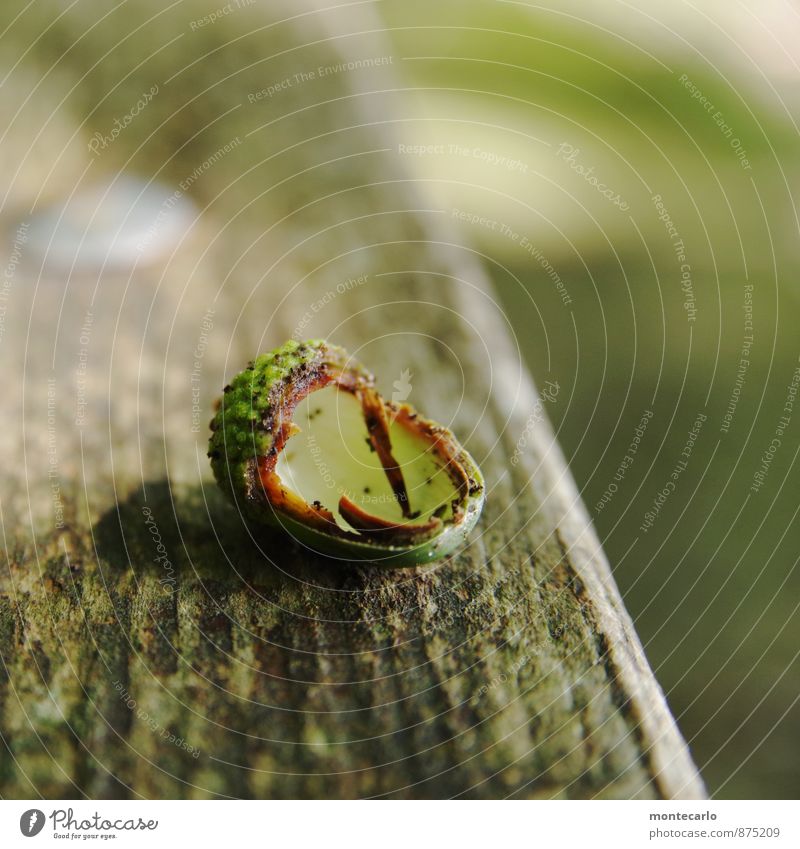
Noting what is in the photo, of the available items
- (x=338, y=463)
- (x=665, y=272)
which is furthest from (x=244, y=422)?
(x=665, y=272)

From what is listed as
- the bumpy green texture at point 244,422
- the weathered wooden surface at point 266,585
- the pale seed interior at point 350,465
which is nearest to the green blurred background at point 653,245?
the weathered wooden surface at point 266,585

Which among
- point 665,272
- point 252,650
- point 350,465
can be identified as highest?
point 665,272

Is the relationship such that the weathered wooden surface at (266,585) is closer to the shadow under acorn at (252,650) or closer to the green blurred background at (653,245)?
the shadow under acorn at (252,650)

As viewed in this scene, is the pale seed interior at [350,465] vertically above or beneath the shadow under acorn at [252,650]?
above

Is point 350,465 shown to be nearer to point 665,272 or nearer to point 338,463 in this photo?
point 338,463

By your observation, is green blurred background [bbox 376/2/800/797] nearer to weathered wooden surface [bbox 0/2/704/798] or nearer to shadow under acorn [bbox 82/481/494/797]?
weathered wooden surface [bbox 0/2/704/798]
